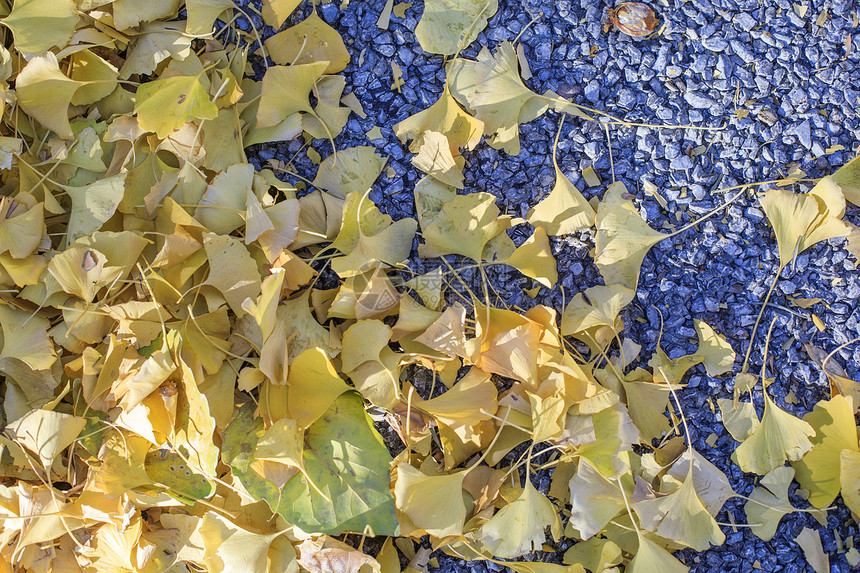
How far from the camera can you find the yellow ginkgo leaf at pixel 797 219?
91cm

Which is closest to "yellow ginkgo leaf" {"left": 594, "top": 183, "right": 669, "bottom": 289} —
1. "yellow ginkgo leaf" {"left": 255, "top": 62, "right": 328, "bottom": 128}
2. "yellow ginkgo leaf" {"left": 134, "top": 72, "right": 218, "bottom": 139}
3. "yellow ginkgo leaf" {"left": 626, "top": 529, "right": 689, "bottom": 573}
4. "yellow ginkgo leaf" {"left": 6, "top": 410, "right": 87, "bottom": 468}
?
"yellow ginkgo leaf" {"left": 626, "top": 529, "right": 689, "bottom": 573}

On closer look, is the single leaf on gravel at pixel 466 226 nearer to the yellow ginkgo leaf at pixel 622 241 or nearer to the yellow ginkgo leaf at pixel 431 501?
the yellow ginkgo leaf at pixel 622 241

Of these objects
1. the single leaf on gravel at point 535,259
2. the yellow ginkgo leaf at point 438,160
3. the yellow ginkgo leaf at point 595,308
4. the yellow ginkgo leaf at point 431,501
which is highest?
the yellow ginkgo leaf at point 438,160

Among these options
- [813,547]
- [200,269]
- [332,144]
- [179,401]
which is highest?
[332,144]

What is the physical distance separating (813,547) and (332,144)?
0.93 meters

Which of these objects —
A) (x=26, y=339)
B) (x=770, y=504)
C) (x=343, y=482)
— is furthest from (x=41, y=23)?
(x=770, y=504)

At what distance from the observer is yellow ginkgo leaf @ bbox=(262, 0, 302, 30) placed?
3.28ft

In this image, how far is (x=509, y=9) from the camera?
1.03 m

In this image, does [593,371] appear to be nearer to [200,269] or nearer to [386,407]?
[386,407]

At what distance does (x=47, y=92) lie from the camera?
0.96 metres

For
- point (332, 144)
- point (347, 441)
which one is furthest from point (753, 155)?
point (347, 441)

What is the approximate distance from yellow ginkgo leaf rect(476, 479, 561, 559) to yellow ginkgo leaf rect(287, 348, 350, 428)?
0.28 metres

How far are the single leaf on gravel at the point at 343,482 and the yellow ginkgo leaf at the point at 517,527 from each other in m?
0.13

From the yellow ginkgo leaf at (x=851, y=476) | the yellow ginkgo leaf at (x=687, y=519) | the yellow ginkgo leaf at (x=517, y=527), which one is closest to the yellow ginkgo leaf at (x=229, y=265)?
the yellow ginkgo leaf at (x=517, y=527)
